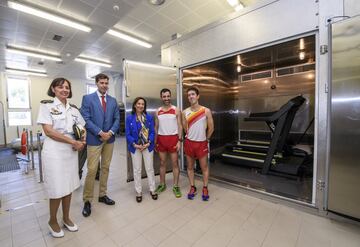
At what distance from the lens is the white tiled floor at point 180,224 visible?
181cm

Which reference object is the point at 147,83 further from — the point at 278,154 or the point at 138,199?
the point at 278,154

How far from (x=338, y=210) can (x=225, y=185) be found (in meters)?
1.50

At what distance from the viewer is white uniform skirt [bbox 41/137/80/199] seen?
1.79m

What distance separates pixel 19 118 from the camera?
9.56 metres

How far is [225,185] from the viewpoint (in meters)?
3.12

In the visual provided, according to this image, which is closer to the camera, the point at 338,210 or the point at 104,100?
the point at 338,210

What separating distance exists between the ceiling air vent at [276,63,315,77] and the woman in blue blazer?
456 centimetres

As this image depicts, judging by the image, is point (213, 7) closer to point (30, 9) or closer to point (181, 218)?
point (30, 9)

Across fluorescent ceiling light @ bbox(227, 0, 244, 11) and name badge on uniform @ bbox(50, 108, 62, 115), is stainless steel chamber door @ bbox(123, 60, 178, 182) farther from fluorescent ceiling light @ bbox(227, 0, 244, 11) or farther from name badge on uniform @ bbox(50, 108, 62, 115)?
fluorescent ceiling light @ bbox(227, 0, 244, 11)

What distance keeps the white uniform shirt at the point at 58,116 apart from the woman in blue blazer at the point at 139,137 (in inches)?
30.4

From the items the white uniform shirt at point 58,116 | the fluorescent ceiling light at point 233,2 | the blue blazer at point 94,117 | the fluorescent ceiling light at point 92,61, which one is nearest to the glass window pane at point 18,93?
the fluorescent ceiling light at point 92,61

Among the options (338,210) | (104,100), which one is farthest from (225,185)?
(104,100)

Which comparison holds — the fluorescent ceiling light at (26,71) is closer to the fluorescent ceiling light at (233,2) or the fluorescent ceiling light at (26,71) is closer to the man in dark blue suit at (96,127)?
the man in dark blue suit at (96,127)

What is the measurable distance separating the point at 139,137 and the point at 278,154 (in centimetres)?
316
